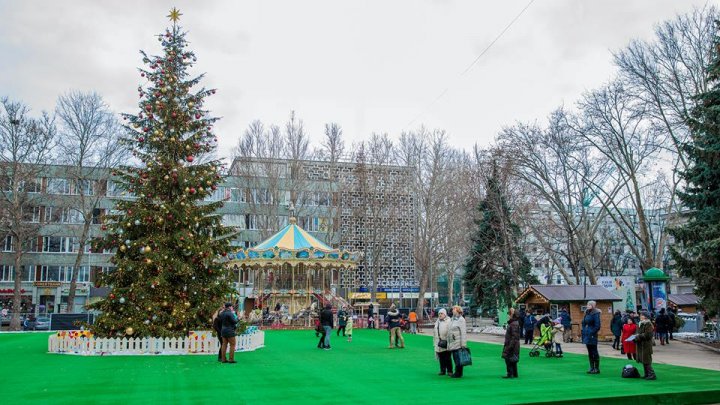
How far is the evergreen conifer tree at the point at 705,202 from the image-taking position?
777 inches

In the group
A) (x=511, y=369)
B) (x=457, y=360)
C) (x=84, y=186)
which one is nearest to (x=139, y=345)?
(x=457, y=360)

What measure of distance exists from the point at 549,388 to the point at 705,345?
14622 millimetres

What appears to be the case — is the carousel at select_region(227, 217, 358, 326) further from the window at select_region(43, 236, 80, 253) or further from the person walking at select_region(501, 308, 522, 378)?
the person walking at select_region(501, 308, 522, 378)

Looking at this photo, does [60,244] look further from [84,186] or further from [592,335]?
[592,335]

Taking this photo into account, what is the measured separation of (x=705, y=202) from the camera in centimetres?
2197

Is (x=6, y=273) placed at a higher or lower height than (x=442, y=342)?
higher

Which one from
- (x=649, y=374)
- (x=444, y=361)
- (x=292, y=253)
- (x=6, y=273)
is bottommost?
(x=649, y=374)

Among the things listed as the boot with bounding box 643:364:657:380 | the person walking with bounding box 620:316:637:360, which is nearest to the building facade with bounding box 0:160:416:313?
the person walking with bounding box 620:316:637:360

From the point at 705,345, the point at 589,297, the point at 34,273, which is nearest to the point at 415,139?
the point at 589,297

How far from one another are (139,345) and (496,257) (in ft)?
78.6

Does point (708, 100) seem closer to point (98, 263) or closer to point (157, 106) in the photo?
point (157, 106)

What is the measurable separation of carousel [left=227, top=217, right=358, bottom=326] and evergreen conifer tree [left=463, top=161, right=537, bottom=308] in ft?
25.7

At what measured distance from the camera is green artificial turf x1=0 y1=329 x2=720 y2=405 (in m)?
9.88

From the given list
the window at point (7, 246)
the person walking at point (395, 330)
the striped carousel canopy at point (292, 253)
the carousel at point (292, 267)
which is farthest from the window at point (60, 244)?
the person walking at point (395, 330)
